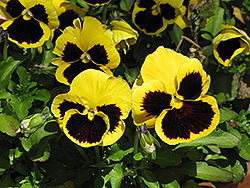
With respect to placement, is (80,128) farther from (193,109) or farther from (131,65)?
(131,65)

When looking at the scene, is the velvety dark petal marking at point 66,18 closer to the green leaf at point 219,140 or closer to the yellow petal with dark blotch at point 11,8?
the yellow petal with dark blotch at point 11,8

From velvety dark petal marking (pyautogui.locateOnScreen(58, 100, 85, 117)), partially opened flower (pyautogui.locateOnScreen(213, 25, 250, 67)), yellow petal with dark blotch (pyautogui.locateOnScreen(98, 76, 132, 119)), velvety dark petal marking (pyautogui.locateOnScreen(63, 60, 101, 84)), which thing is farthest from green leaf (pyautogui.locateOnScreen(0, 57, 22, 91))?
partially opened flower (pyautogui.locateOnScreen(213, 25, 250, 67))

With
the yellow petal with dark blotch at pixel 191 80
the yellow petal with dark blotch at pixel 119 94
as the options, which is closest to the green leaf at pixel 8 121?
the yellow petal with dark blotch at pixel 119 94

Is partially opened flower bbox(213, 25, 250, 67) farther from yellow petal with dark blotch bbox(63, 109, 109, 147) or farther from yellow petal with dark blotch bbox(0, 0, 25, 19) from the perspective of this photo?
→ yellow petal with dark blotch bbox(0, 0, 25, 19)

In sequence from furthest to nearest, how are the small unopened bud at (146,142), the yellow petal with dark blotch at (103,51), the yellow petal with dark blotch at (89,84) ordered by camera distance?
the yellow petal with dark blotch at (103,51), the small unopened bud at (146,142), the yellow petal with dark blotch at (89,84)

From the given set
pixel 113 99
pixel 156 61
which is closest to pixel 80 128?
pixel 113 99
